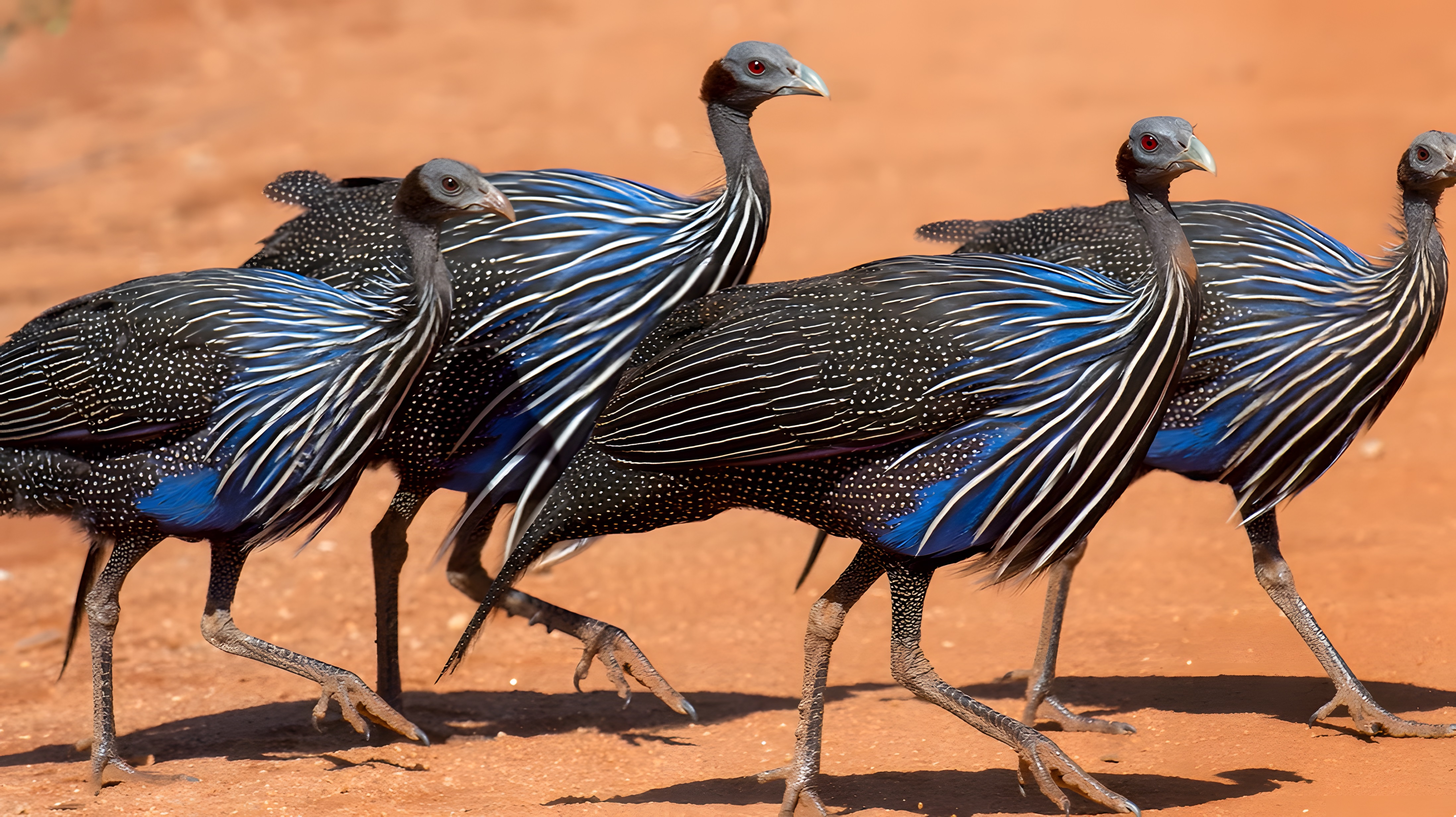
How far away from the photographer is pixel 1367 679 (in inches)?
214

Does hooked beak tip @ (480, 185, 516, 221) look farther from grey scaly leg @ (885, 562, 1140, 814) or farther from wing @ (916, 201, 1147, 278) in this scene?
wing @ (916, 201, 1147, 278)

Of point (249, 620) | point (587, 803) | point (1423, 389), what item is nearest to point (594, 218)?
point (587, 803)

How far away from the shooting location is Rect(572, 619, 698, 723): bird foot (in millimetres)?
5277

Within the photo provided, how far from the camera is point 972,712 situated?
4.27 m

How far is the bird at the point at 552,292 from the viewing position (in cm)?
514

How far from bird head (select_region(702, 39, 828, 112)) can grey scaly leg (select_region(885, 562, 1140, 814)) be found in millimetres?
1724

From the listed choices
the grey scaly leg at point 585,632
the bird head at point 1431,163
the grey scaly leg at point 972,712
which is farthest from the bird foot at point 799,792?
the bird head at point 1431,163

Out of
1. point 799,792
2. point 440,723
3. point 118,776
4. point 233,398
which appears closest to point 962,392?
point 799,792

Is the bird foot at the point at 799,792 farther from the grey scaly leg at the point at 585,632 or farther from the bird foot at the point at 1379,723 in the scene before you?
the bird foot at the point at 1379,723

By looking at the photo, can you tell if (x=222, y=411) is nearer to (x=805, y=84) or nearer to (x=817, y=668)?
(x=817, y=668)

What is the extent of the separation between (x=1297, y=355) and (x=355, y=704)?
3.05 meters

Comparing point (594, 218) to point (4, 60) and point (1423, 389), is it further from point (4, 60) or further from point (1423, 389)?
point (4, 60)

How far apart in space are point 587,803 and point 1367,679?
2.73 meters

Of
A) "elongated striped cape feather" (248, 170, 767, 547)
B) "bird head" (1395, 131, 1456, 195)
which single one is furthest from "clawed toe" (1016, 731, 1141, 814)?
"bird head" (1395, 131, 1456, 195)
